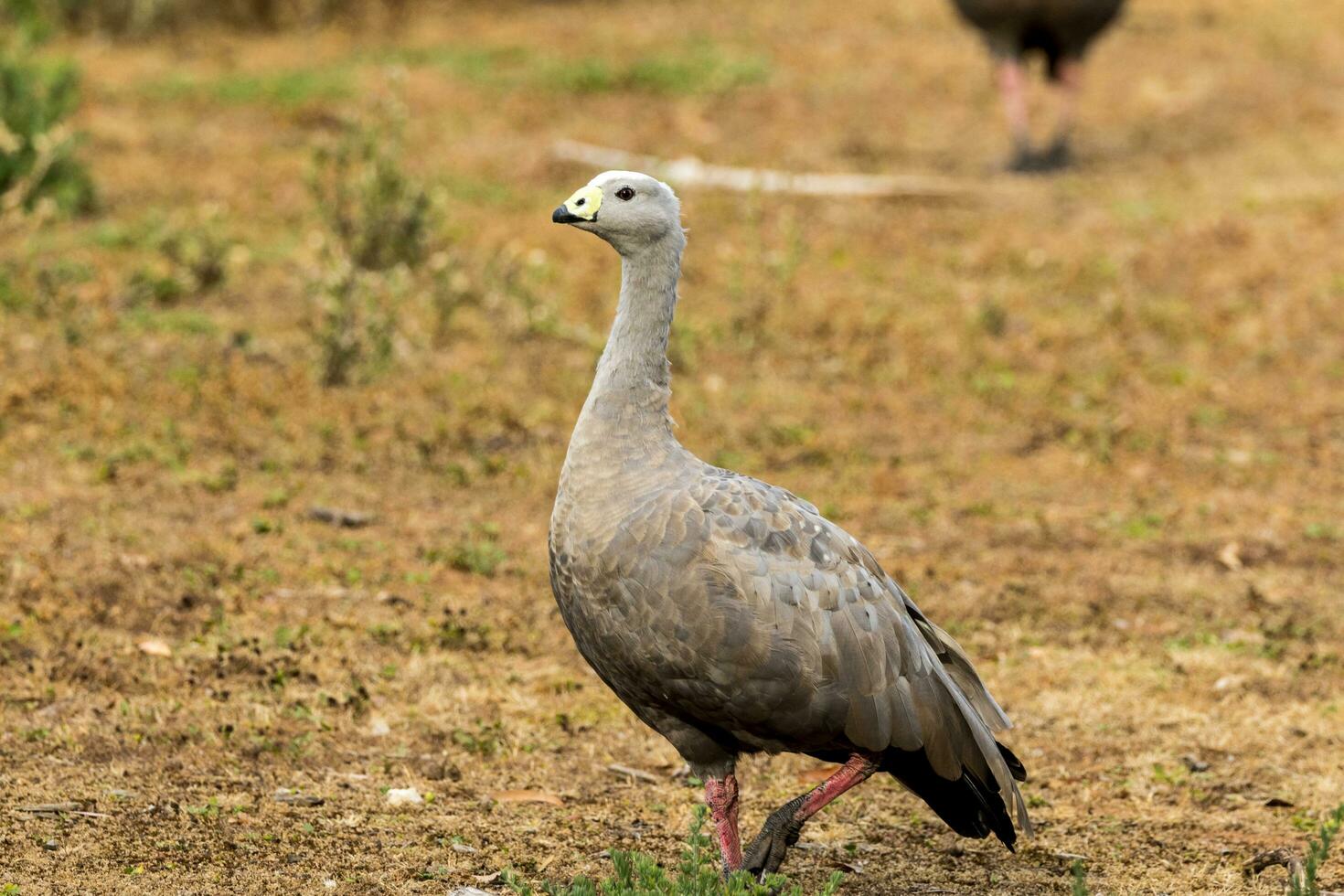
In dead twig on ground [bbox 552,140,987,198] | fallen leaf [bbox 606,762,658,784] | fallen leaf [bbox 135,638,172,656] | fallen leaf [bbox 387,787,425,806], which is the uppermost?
dead twig on ground [bbox 552,140,987,198]

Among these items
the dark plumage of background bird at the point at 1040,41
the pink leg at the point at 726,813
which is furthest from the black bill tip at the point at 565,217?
the dark plumage of background bird at the point at 1040,41

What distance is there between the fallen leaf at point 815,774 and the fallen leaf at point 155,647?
2.33 m

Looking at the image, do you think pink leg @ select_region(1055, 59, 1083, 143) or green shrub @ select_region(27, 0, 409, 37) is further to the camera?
green shrub @ select_region(27, 0, 409, 37)

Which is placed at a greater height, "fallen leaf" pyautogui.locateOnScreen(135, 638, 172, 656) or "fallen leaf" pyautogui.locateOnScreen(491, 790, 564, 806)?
"fallen leaf" pyautogui.locateOnScreen(135, 638, 172, 656)

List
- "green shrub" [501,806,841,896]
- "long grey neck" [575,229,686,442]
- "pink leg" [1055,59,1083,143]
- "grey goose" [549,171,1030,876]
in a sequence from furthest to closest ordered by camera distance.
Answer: "pink leg" [1055,59,1083,143] < "long grey neck" [575,229,686,442] < "grey goose" [549,171,1030,876] < "green shrub" [501,806,841,896]

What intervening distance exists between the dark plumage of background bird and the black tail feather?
9.56 m

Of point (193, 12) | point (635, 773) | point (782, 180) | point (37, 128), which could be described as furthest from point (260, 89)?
point (635, 773)

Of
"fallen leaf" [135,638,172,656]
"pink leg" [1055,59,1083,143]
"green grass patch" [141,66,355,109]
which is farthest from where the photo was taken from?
"green grass patch" [141,66,355,109]

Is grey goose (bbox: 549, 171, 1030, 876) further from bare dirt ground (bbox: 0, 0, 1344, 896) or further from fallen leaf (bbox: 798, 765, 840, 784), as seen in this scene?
fallen leaf (bbox: 798, 765, 840, 784)

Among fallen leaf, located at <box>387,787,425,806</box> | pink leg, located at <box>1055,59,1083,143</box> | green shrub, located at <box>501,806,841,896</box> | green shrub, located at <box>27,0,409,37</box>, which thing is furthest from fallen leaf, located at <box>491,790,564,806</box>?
green shrub, located at <box>27,0,409,37</box>

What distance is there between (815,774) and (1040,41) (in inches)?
370

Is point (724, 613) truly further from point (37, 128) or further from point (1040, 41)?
point (1040, 41)

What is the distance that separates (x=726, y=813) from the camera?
15.3 ft

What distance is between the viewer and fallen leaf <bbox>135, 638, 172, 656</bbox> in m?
6.00
